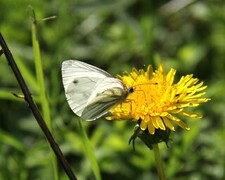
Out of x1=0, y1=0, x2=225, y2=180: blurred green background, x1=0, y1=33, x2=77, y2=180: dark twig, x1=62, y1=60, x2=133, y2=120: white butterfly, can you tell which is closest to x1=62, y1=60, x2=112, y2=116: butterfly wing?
x1=62, y1=60, x2=133, y2=120: white butterfly

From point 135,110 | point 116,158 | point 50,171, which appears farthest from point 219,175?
point 135,110

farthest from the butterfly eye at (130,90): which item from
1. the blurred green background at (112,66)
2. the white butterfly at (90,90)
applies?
the blurred green background at (112,66)

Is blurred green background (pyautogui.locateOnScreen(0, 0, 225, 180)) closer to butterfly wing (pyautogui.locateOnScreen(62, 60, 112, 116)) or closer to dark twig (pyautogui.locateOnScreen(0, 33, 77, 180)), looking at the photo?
butterfly wing (pyautogui.locateOnScreen(62, 60, 112, 116))

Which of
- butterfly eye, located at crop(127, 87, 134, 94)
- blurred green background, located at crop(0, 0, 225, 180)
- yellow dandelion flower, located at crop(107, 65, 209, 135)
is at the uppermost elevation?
butterfly eye, located at crop(127, 87, 134, 94)

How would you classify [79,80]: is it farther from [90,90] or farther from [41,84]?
[41,84]

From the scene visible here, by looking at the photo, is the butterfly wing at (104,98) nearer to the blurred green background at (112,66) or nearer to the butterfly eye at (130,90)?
the butterfly eye at (130,90)

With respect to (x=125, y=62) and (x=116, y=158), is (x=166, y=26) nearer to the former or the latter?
(x=125, y=62)
